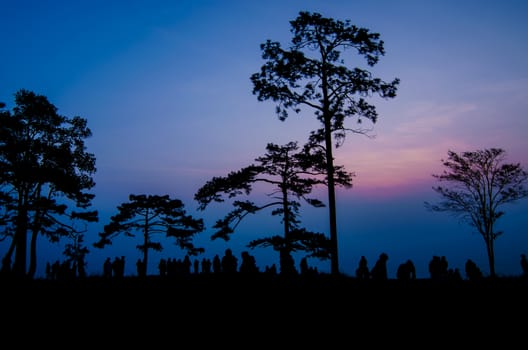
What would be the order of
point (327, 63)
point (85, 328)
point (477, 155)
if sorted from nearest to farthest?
point (85, 328)
point (327, 63)
point (477, 155)

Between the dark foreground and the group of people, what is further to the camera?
the group of people

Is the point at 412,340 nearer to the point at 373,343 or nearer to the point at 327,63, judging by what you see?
the point at 373,343

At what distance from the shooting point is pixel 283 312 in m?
8.89

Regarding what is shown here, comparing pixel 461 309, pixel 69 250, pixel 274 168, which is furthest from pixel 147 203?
pixel 461 309

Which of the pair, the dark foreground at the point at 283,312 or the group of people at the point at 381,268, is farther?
the group of people at the point at 381,268

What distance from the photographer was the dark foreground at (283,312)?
7.35 metres

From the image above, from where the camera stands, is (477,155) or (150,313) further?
(477,155)

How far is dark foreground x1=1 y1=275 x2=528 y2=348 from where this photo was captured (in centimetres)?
735

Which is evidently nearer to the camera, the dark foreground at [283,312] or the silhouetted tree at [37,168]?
the dark foreground at [283,312]

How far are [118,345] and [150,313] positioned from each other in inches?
81.7

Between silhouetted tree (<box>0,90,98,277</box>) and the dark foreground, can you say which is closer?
the dark foreground

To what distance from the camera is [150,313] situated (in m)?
8.94

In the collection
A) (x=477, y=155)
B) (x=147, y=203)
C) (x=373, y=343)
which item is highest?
(x=477, y=155)

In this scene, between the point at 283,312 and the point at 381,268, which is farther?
the point at 381,268
